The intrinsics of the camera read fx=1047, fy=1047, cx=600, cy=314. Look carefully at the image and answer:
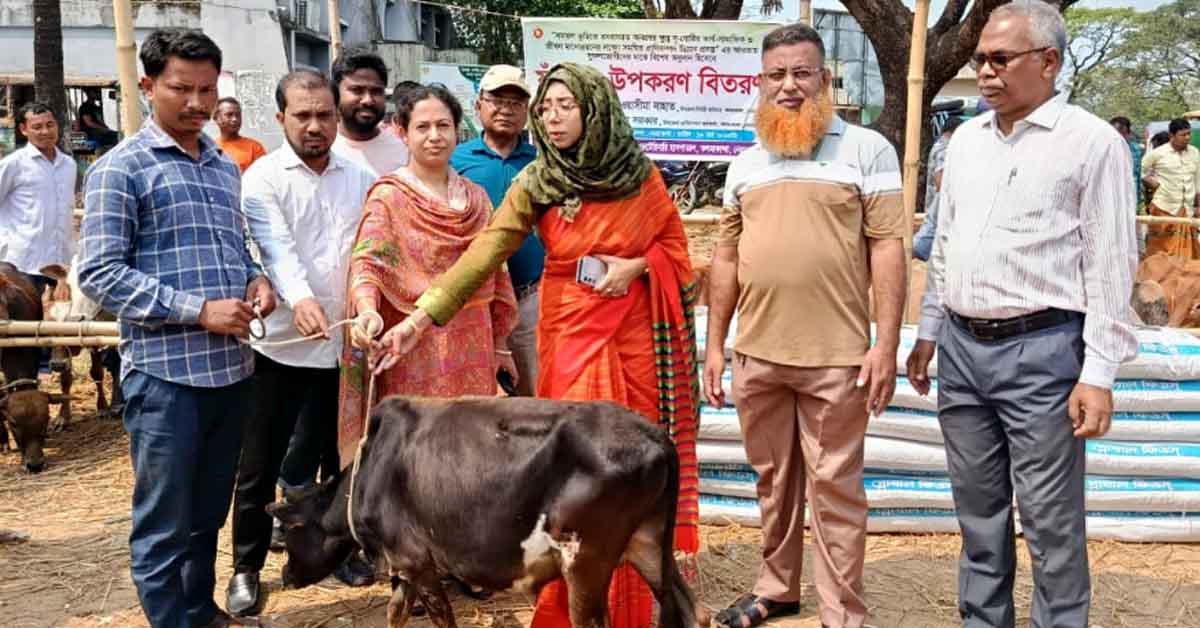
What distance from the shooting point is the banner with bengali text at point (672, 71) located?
6945mm

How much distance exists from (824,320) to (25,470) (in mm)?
4931

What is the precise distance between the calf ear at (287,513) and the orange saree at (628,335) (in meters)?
0.86

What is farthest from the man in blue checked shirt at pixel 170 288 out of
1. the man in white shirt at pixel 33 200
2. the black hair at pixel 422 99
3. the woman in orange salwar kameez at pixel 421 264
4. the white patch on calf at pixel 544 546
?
the man in white shirt at pixel 33 200

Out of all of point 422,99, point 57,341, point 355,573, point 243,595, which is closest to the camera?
point 422,99

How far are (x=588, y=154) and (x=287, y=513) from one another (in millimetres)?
1559

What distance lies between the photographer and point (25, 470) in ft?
20.0

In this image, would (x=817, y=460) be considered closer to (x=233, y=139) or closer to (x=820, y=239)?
(x=820, y=239)

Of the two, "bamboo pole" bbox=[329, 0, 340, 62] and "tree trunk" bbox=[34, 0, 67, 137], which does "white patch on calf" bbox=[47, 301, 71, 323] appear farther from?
"tree trunk" bbox=[34, 0, 67, 137]

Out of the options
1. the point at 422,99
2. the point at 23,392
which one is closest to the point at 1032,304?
the point at 422,99

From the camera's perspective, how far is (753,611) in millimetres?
3939

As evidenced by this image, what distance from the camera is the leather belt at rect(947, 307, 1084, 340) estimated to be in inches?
119

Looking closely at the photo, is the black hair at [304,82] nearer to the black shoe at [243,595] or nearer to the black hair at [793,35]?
the black hair at [793,35]

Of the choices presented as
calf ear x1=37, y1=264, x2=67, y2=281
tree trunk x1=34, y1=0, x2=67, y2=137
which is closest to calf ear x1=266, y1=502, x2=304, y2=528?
calf ear x1=37, y1=264, x2=67, y2=281

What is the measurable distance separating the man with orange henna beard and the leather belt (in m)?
0.34
